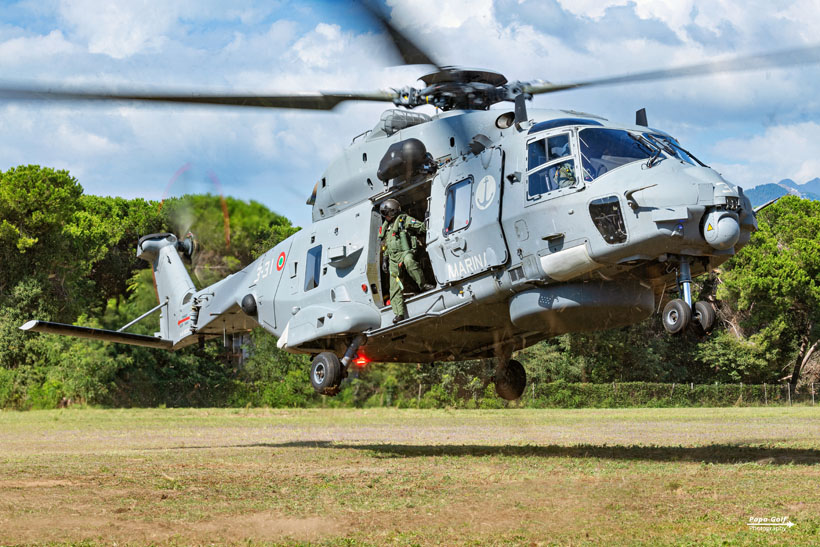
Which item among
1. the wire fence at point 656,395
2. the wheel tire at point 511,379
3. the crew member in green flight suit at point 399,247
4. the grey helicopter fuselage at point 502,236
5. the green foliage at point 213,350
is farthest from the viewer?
the wire fence at point 656,395

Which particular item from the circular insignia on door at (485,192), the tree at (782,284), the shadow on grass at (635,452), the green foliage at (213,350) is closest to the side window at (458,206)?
A: the circular insignia on door at (485,192)

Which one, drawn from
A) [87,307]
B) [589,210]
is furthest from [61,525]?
[87,307]

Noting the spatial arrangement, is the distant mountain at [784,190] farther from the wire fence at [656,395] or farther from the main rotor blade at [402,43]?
the wire fence at [656,395]

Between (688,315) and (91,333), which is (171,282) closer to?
(91,333)

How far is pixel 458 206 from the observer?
43.2 feet

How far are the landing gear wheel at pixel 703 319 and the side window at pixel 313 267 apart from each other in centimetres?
735

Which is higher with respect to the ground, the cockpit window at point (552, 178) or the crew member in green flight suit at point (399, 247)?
the cockpit window at point (552, 178)

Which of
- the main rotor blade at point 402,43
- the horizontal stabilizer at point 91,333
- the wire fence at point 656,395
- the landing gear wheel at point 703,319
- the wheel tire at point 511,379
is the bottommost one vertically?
the wire fence at point 656,395

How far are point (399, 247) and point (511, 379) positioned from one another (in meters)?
3.79

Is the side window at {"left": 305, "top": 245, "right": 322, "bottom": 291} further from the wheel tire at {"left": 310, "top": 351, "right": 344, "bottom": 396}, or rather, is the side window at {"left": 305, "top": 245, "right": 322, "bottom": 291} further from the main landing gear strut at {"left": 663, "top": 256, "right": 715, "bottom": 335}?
the main landing gear strut at {"left": 663, "top": 256, "right": 715, "bottom": 335}

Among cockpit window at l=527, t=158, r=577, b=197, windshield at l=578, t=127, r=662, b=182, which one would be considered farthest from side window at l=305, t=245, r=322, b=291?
windshield at l=578, t=127, r=662, b=182

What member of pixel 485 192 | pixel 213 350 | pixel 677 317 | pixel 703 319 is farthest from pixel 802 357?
pixel 677 317

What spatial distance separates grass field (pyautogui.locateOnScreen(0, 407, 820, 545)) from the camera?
7438mm

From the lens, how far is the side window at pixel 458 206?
42.6 ft
